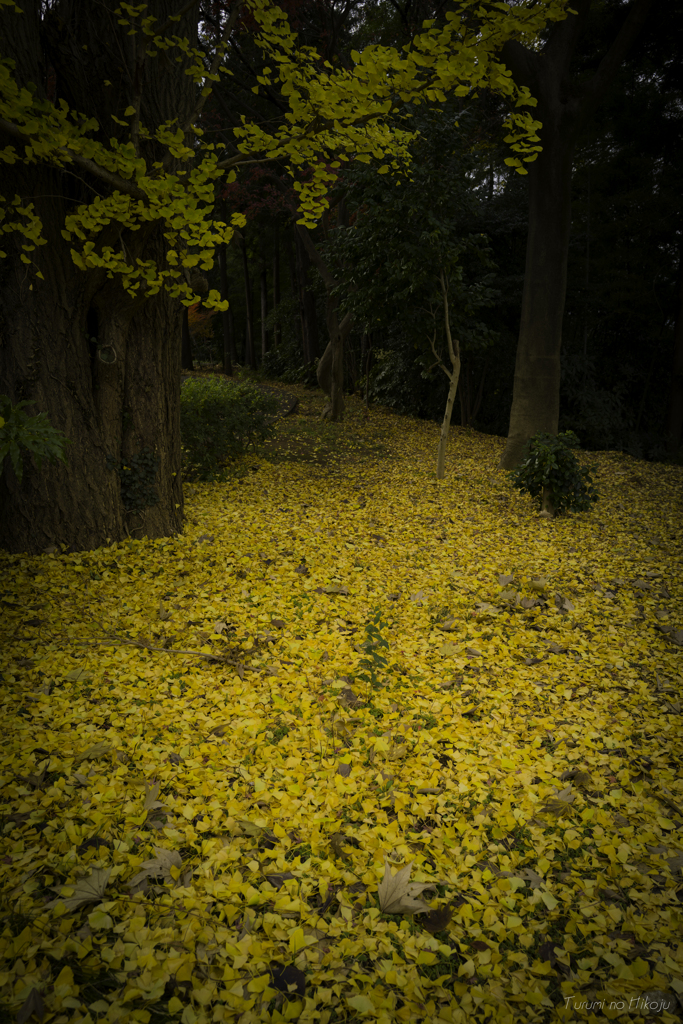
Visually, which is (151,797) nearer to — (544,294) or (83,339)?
(83,339)

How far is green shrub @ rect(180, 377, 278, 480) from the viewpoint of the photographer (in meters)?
6.98

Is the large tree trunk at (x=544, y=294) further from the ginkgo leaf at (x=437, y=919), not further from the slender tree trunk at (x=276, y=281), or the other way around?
the slender tree trunk at (x=276, y=281)

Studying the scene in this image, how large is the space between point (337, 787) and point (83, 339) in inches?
153

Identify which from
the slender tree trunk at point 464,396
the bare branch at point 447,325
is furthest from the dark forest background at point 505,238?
the bare branch at point 447,325

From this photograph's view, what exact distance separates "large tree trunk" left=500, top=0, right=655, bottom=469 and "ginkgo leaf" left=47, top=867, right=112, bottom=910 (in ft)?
24.8

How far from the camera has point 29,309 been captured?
13.9 feet

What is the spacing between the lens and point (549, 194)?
7.86 metres

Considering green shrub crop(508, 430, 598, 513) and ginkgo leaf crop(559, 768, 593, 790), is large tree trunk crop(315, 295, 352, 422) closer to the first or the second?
green shrub crop(508, 430, 598, 513)

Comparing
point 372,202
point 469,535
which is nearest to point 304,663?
point 469,535

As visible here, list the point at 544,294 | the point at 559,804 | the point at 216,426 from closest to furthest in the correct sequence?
the point at 559,804 → the point at 216,426 → the point at 544,294

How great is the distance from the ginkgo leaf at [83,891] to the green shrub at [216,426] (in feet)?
16.8

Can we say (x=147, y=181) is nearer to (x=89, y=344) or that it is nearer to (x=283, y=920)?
(x=89, y=344)

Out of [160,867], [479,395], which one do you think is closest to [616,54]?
[479,395]

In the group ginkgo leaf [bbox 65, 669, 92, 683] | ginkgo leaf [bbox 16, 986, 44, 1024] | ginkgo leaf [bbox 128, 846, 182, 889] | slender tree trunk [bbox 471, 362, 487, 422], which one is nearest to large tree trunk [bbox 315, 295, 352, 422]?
slender tree trunk [bbox 471, 362, 487, 422]
